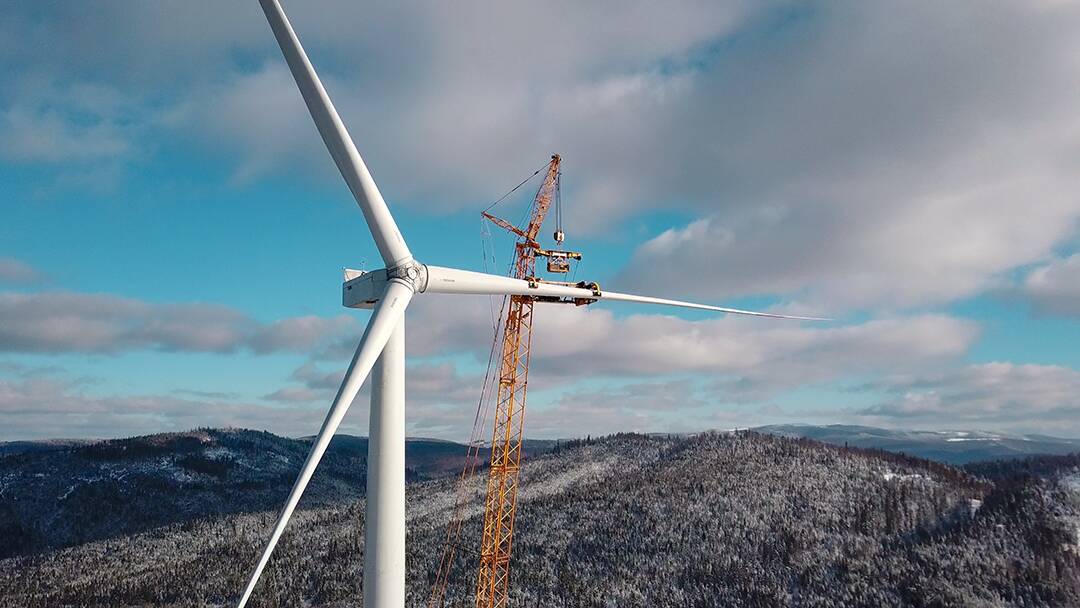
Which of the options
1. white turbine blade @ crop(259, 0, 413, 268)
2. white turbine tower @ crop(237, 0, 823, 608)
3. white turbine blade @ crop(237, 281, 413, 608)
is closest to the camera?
white turbine blade @ crop(237, 281, 413, 608)

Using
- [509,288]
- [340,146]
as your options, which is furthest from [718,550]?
[340,146]

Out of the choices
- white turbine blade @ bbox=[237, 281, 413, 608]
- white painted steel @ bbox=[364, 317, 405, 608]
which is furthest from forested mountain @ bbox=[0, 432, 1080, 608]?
white turbine blade @ bbox=[237, 281, 413, 608]

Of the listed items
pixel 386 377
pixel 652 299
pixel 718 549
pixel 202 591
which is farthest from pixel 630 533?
pixel 386 377

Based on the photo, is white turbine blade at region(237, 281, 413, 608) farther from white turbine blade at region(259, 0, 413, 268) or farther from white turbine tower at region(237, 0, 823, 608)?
white turbine blade at region(259, 0, 413, 268)

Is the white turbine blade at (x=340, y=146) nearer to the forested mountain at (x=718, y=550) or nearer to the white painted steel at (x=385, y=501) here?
the white painted steel at (x=385, y=501)

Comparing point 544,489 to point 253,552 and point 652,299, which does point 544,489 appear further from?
point 652,299
